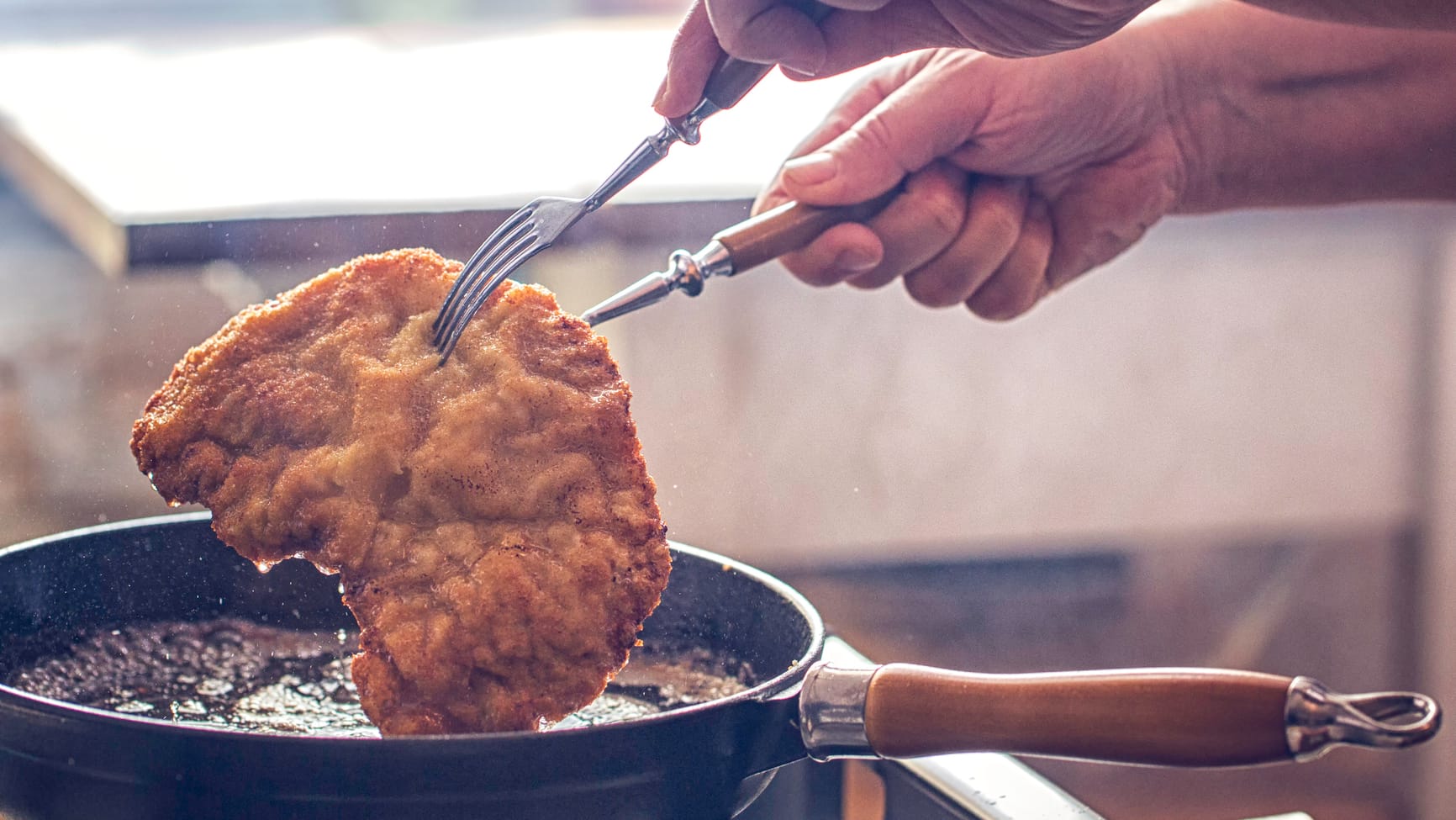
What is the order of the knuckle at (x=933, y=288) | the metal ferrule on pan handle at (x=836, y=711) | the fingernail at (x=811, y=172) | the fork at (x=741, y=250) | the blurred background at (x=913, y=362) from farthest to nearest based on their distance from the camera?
1. the blurred background at (x=913, y=362)
2. the knuckle at (x=933, y=288)
3. the fingernail at (x=811, y=172)
4. the fork at (x=741, y=250)
5. the metal ferrule on pan handle at (x=836, y=711)

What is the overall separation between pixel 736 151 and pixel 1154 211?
142cm

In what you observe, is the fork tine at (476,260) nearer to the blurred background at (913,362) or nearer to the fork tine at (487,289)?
the fork tine at (487,289)

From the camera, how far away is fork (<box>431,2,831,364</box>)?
1.07 m

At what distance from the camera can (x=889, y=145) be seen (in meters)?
1.42

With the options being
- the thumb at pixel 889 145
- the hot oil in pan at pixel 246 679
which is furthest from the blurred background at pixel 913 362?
the hot oil in pan at pixel 246 679

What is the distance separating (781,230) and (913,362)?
1603 mm

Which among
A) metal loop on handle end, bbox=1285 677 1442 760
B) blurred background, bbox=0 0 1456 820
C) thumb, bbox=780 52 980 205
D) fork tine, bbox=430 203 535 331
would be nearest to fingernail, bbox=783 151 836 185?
thumb, bbox=780 52 980 205

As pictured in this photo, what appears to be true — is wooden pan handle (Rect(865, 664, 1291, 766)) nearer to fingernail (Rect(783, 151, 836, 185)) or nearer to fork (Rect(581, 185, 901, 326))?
fork (Rect(581, 185, 901, 326))

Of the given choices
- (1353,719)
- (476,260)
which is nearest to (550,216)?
(476,260)

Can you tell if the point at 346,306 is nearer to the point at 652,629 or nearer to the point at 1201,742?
the point at 652,629

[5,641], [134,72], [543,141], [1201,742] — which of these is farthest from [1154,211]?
[134,72]

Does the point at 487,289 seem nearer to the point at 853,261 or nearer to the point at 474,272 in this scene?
the point at 474,272

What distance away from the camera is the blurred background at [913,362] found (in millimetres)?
2643

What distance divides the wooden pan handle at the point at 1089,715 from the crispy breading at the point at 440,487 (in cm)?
24
